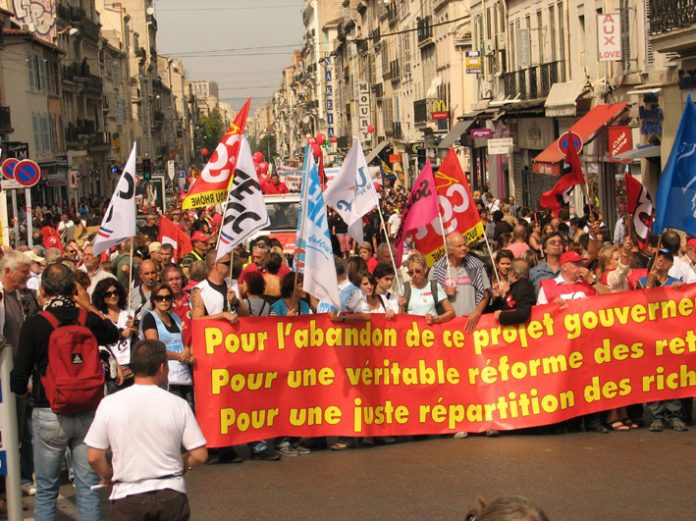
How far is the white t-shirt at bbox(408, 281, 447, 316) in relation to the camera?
35.3ft

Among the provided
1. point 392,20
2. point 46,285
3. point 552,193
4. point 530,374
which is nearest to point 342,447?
point 530,374

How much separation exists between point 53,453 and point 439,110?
4907 centimetres

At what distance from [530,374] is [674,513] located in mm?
2469

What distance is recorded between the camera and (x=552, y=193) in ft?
61.2

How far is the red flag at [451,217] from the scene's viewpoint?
41.0ft

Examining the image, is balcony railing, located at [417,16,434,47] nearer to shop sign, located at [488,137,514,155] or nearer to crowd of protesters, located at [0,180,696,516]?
shop sign, located at [488,137,514,155]

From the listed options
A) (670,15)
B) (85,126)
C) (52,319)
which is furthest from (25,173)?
(85,126)

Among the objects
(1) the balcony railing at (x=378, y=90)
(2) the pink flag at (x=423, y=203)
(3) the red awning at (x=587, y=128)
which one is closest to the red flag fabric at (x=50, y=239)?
(3) the red awning at (x=587, y=128)

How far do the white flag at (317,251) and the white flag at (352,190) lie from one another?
68 cm

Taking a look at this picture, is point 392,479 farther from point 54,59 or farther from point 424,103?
point 54,59

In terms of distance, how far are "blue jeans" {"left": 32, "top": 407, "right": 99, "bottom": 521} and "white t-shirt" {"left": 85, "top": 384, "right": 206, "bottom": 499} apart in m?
1.48

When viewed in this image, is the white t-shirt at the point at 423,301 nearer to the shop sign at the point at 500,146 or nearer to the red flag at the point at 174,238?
the red flag at the point at 174,238

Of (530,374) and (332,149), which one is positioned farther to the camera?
(332,149)

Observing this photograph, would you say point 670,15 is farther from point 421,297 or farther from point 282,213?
point 421,297
